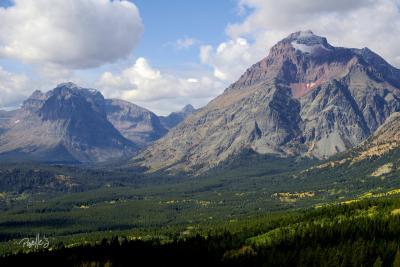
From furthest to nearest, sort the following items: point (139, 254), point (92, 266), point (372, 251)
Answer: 1. point (139, 254)
2. point (372, 251)
3. point (92, 266)

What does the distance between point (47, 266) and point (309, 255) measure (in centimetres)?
7203

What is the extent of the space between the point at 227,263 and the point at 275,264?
13678mm

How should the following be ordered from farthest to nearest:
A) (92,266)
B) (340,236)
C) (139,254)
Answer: (340,236) → (139,254) → (92,266)

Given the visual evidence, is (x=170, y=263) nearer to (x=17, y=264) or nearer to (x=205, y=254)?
(x=205, y=254)

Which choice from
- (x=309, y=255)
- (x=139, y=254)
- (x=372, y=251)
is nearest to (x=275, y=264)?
(x=309, y=255)

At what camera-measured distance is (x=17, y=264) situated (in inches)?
6821

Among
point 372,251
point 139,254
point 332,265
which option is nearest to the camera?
point 332,265

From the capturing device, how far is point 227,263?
16212 cm

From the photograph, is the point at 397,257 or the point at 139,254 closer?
the point at 397,257

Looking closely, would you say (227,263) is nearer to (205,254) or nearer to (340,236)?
(205,254)

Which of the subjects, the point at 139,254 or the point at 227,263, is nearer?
the point at 227,263

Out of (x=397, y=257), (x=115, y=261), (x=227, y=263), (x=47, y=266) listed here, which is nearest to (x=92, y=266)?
(x=115, y=261)

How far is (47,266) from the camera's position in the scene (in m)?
162

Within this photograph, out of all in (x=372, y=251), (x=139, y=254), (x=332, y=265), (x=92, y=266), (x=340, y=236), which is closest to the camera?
(x=92, y=266)
